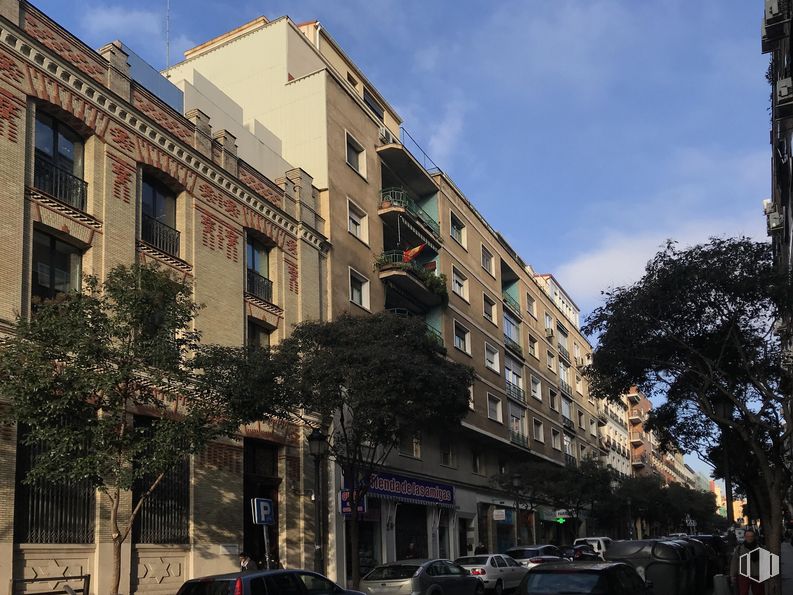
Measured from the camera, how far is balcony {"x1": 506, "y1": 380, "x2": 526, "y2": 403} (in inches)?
1770

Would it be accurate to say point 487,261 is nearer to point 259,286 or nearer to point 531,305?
point 531,305

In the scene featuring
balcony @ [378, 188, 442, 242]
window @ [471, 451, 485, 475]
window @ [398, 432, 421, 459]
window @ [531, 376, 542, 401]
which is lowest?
window @ [471, 451, 485, 475]

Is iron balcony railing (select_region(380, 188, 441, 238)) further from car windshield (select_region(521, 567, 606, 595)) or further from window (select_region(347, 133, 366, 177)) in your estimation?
car windshield (select_region(521, 567, 606, 595))

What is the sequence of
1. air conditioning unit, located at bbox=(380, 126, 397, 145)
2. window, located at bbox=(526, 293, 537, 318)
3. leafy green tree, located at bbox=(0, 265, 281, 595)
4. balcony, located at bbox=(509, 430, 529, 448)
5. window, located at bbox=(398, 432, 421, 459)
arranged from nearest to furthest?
leafy green tree, located at bbox=(0, 265, 281, 595)
window, located at bbox=(398, 432, 421, 459)
air conditioning unit, located at bbox=(380, 126, 397, 145)
balcony, located at bbox=(509, 430, 529, 448)
window, located at bbox=(526, 293, 537, 318)

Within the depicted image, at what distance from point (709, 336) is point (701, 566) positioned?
5814 mm

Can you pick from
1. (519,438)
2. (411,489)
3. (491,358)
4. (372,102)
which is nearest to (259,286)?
(411,489)

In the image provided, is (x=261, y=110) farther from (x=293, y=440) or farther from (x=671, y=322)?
(x=671, y=322)

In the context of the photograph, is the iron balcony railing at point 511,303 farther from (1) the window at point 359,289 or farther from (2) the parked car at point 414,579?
→ (2) the parked car at point 414,579

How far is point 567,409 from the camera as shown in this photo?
59875mm

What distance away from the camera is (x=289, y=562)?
74.4ft

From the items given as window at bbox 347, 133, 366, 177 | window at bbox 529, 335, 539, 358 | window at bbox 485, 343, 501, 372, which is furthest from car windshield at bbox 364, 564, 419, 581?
window at bbox 529, 335, 539, 358

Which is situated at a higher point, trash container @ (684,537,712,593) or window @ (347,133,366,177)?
window @ (347,133,366,177)

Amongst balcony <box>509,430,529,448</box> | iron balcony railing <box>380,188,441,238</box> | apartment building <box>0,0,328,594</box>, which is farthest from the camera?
balcony <box>509,430,529,448</box>

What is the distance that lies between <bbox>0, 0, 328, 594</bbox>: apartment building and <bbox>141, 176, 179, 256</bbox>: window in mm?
41
